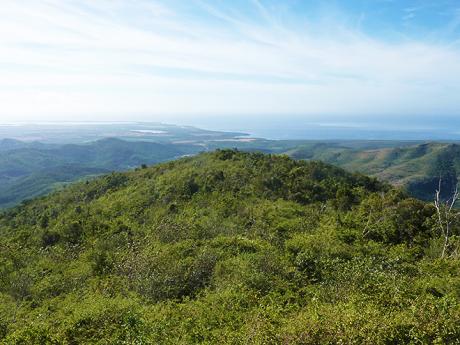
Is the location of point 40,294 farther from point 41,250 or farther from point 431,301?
point 431,301

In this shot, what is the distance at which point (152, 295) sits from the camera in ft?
70.7

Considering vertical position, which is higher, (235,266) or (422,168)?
(235,266)

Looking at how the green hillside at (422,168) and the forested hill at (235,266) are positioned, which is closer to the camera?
the forested hill at (235,266)

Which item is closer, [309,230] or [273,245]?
[273,245]

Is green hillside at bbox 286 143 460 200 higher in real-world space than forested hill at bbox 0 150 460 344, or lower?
lower

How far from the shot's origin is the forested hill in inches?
538

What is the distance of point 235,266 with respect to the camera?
75.5ft

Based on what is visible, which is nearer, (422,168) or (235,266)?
(235,266)

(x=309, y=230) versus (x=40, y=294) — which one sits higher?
(x=309, y=230)

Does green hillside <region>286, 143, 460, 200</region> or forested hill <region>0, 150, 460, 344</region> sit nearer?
forested hill <region>0, 150, 460, 344</region>

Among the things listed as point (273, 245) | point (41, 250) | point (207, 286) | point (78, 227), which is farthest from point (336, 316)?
point (78, 227)

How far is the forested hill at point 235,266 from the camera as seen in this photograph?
13656mm

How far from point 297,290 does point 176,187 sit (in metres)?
29.9

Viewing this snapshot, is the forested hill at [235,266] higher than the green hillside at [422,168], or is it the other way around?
the forested hill at [235,266]
